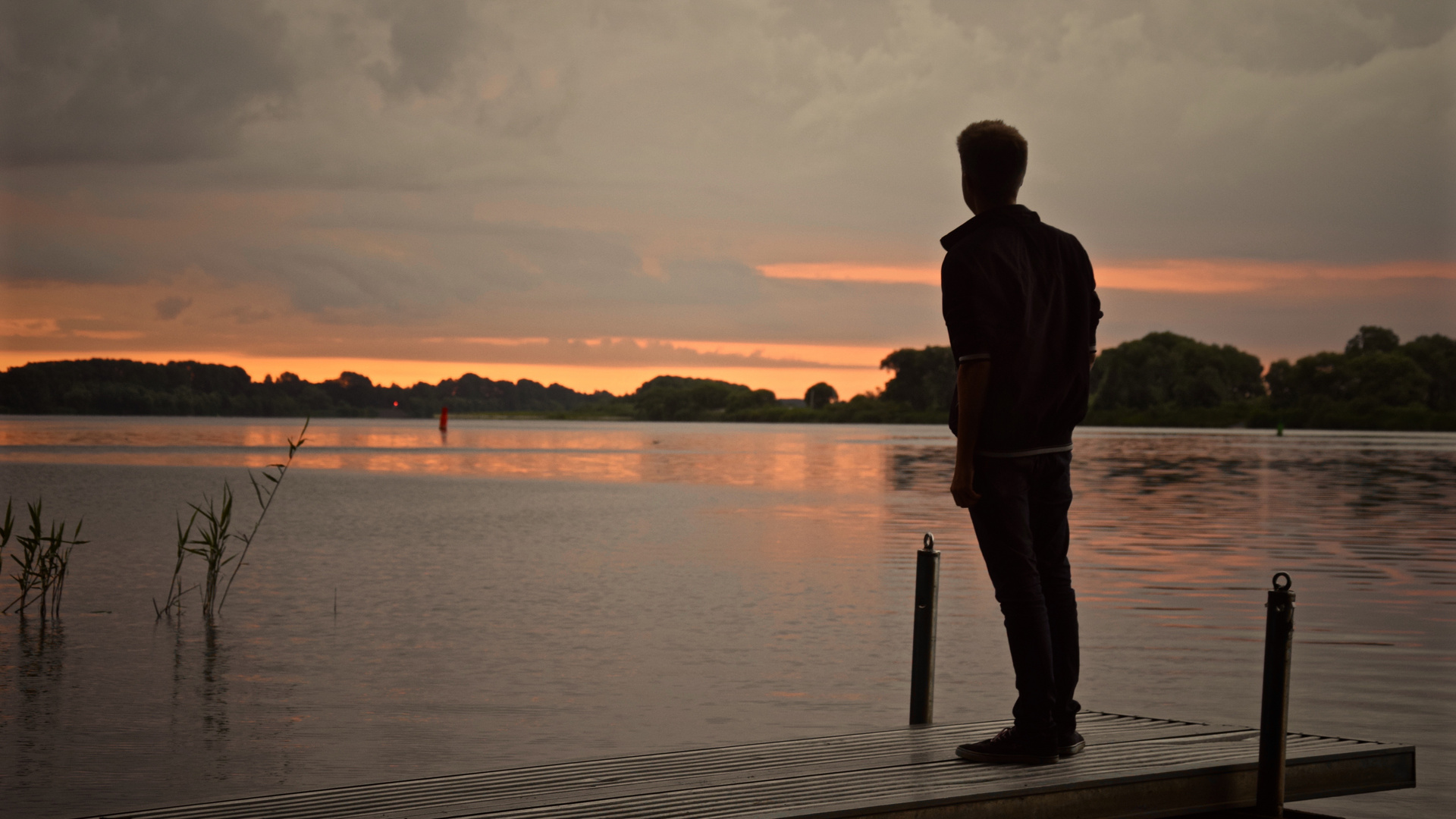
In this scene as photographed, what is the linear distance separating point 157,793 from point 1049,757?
461 centimetres

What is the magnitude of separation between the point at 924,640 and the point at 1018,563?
2.11 m

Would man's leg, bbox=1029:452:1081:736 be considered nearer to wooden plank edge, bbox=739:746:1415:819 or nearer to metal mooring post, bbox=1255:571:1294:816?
wooden plank edge, bbox=739:746:1415:819

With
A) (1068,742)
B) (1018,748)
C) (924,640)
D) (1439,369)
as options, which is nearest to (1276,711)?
(1068,742)

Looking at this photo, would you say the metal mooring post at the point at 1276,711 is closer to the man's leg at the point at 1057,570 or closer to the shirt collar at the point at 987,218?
the man's leg at the point at 1057,570

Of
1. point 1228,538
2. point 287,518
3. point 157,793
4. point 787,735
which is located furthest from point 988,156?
point 287,518

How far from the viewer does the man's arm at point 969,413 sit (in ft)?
16.6

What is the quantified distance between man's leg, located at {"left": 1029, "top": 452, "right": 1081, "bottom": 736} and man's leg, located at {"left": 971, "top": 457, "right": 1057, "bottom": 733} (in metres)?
0.04

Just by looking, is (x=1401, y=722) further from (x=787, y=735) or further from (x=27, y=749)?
(x=27, y=749)

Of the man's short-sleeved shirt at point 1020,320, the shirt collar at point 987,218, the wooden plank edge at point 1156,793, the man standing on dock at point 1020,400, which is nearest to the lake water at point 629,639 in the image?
the wooden plank edge at point 1156,793

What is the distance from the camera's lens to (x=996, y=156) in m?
5.22

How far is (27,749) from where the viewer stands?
25.1ft

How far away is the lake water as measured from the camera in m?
7.94

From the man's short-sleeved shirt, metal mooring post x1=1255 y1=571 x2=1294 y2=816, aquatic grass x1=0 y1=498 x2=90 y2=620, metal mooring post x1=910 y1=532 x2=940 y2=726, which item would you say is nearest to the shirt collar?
the man's short-sleeved shirt

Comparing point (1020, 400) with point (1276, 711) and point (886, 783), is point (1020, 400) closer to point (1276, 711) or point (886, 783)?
point (886, 783)
